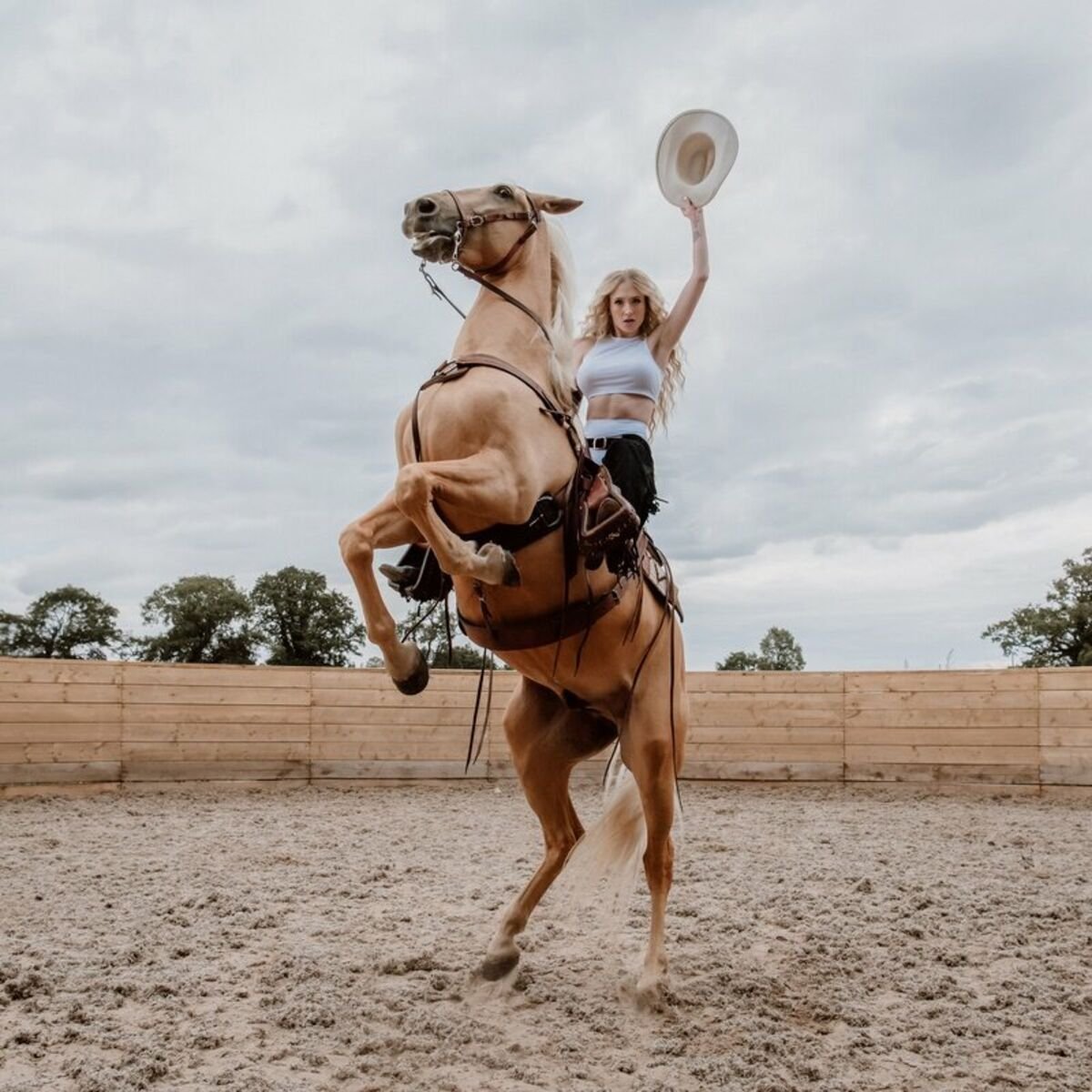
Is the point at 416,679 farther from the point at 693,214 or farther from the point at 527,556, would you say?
the point at 693,214

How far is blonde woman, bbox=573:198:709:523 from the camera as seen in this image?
12.3ft

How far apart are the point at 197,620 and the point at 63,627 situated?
15.1 feet

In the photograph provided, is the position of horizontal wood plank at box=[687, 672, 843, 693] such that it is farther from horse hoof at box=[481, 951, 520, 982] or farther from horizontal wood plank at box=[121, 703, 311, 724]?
horse hoof at box=[481, 951, 520, 982]

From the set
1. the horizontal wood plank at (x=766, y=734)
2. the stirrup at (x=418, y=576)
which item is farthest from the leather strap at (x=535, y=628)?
the horizontal wood plank at (x=766, y=734)

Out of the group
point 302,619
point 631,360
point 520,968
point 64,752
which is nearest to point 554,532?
point 631,360

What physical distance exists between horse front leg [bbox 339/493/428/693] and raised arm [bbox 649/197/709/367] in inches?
56.6

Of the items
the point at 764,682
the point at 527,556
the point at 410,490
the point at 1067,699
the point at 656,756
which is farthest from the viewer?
the point at 764,682

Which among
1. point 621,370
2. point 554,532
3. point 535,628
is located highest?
point 621,370

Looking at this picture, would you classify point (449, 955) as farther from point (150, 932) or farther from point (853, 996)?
point (853, 996)

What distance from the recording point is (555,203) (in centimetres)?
346

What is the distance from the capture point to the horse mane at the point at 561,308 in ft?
11.0

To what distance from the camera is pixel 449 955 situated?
4.14m

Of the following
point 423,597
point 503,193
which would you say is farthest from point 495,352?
point 423,597

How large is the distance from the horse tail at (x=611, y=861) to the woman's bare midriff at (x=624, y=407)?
131cm
